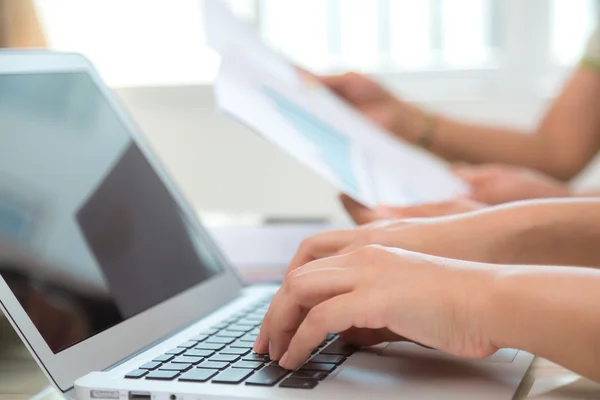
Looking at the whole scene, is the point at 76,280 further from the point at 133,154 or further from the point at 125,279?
the point at 133,154

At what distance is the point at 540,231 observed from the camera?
655 mm

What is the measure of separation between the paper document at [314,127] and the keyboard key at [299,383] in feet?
0.81

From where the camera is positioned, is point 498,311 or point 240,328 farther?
point 240,328

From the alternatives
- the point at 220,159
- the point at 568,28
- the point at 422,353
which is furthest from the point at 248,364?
the point at 568,28

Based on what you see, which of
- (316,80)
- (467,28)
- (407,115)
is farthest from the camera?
(467,28)

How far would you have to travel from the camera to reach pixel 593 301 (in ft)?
1.58

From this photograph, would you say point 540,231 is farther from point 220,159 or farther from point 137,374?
point 220,159

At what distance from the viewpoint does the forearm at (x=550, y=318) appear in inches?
18.8

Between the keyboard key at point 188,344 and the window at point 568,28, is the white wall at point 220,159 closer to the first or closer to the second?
the window at point 568,28

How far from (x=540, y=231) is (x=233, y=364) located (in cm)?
26

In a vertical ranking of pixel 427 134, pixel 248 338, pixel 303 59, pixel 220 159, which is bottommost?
pixel 220 159

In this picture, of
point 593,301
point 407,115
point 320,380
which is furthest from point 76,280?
point 407,115

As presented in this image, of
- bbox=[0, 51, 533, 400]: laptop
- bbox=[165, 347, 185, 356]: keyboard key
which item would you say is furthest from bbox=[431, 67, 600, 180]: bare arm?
bbox=[165, 347, 185, 356]: keyboard key

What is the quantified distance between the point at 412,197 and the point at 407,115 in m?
0.40
